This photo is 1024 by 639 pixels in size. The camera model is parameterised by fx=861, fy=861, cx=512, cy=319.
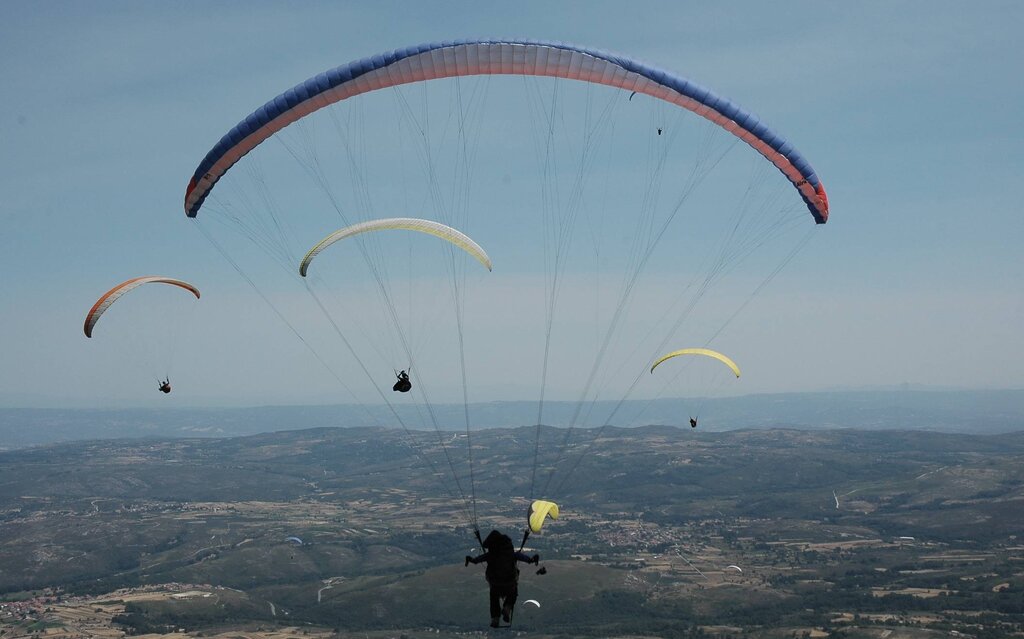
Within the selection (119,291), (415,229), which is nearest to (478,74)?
(415,229)

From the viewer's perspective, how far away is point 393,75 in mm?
29781

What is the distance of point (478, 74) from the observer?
29.6 metres

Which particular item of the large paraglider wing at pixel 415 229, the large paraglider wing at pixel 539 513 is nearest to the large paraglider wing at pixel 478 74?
the large paraglider wing at pixel 415 229

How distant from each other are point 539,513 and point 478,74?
15.1 metres

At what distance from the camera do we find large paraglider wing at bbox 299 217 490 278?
36.0 meters

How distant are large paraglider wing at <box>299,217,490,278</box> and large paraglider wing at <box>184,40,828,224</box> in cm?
501

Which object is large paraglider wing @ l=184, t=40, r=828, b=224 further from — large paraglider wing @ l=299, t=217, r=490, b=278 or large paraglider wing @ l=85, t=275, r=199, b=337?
large paraglider wing @ l=85, t=275, r=199, b=337

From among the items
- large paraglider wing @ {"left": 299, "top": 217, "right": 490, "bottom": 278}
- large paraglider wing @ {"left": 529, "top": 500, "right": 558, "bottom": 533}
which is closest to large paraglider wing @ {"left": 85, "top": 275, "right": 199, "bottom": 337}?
large paraglider wing @ {"left": 299, "top": 217, "right": 490, "bottom": 278}

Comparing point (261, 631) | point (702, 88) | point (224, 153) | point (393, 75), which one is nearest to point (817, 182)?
point (702, 88)

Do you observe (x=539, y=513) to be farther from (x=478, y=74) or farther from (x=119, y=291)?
(x=119, y=291)

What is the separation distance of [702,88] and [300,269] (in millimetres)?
17415

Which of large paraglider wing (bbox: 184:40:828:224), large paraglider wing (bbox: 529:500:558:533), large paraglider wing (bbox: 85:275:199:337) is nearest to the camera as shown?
large paraglider wing (bbox: 529:500:558:533)

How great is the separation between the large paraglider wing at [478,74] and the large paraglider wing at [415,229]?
5.01 metres

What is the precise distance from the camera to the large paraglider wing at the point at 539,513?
27.7m
